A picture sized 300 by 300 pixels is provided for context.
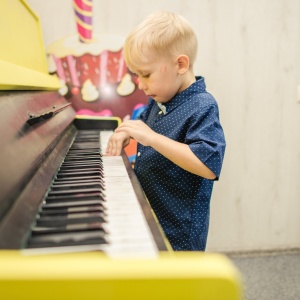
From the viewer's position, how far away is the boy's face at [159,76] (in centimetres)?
94

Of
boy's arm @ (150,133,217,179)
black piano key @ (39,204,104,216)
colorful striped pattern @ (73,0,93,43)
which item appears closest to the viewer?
black piano key @ (39,204,104,216)

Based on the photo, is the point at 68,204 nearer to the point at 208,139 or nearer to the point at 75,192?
the point at 75,192

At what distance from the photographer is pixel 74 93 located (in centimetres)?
174

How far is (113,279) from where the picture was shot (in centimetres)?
27

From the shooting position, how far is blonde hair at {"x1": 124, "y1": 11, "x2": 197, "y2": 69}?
3.01 ft

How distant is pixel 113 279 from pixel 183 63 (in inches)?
31.0

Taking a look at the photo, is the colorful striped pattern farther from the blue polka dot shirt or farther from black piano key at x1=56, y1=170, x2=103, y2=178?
black piano key at x1=56, y1=170, x2=103, y2=178

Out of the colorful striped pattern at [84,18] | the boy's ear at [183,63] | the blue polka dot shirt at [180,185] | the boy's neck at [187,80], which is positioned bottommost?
the blue polka dot shirt at [180,185]

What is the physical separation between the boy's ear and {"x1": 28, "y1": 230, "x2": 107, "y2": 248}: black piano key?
2.08ft

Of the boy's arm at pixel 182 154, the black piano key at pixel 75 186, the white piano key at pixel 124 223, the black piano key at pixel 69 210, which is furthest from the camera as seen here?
the boy's arm at pixel 182 154

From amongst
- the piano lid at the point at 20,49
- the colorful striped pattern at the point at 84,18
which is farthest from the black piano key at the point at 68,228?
the colorful striped pattern at the point at 84,18

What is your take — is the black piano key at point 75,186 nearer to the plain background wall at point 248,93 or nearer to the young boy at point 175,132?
the young boy at point 175,132

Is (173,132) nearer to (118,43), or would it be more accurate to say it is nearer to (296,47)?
(118,43)

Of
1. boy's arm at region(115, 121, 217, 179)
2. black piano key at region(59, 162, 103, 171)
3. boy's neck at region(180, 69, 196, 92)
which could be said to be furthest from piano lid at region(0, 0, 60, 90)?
boy's neck at region(180, 69, 196, 92)
